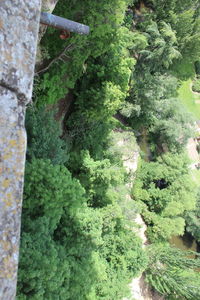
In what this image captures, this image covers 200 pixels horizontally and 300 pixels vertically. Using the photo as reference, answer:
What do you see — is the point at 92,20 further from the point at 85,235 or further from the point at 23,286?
the point at 23,286

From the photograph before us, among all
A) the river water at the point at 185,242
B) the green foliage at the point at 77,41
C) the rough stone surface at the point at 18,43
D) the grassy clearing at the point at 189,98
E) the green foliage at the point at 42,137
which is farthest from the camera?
the grassy clearing at the point at 189,98

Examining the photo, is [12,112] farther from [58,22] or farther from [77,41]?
[77,41]

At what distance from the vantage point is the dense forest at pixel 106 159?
823 centimetres

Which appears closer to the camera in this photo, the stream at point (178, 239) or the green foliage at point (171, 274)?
the green foliage at point (171, 274)

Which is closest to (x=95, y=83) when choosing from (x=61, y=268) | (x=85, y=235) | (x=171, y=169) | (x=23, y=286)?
(x=85, y=235)

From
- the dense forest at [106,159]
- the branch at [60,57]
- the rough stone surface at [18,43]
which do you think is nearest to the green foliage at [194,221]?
the dense forest at [106,159]

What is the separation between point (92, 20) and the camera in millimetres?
8969

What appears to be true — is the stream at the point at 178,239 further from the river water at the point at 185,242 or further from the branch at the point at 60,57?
the branch at the point at 60,57

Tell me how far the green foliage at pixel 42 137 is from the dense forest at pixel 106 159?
4 cm

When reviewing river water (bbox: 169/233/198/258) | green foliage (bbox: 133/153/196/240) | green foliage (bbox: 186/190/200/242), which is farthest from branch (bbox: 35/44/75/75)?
river water (bbox: 169/233/198/258)

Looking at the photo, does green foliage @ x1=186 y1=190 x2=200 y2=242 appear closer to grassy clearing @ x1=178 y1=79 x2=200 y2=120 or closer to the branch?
grassy clearing @ x1=178 y1=79 x2=200 y2=120

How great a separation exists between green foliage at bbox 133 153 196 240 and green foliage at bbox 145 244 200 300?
1419 millimetres

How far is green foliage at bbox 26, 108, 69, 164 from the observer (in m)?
8.65

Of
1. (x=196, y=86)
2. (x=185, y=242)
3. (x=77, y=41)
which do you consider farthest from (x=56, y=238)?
(x=196, y=86)
